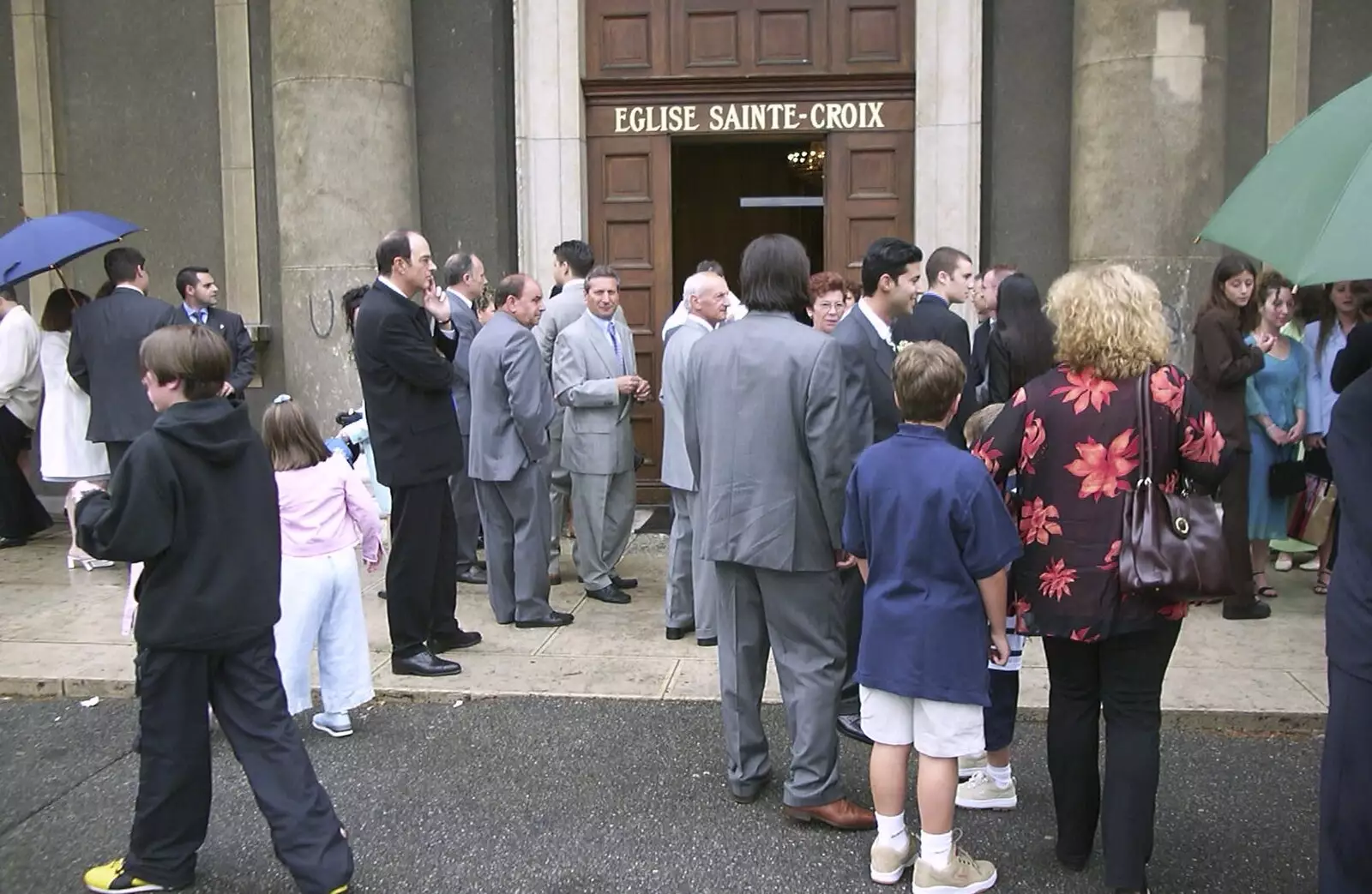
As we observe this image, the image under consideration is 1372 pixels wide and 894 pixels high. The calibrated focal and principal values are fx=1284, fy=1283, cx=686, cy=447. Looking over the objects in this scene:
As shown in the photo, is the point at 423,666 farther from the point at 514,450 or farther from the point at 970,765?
the point at 970,765

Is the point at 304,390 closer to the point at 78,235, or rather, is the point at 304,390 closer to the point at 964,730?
the point at 78,235

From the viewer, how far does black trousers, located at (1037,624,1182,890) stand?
3.64 m

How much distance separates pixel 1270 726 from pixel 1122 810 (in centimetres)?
208

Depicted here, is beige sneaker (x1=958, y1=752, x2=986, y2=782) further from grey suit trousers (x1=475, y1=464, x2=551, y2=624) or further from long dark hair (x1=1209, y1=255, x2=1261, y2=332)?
long dark hair (x1=1209, y1=255, x2=1261, y2=332)

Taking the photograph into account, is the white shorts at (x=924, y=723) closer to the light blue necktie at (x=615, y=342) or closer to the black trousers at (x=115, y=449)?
the light blue necktie at (x=615, y=342)

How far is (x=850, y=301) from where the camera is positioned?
23.1ft

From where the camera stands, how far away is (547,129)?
32.9 ft

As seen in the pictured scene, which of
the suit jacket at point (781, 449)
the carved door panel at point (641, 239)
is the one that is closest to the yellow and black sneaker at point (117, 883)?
the suit jacket at point (781, 449)

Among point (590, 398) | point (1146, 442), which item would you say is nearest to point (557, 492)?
point (590, 398)

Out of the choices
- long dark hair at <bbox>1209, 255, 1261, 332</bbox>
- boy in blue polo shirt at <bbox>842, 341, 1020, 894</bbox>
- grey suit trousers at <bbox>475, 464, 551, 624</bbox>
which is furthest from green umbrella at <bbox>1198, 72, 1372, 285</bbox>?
grey suit trousers at <bbox>475, 464, 551, 624</bbox>

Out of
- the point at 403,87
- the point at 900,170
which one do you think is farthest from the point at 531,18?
the point at 900,170

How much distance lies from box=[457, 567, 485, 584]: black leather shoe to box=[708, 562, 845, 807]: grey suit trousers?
12.0 ft

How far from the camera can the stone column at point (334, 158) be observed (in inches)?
377

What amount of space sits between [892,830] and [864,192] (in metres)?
7.00
